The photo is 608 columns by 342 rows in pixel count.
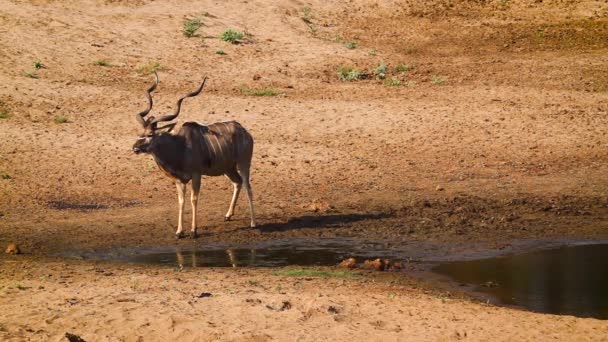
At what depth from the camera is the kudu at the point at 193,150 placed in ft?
47.6

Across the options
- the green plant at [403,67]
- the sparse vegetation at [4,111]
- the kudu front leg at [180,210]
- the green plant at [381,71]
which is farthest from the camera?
the green plant at [403,67]

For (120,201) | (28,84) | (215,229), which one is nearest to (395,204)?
(215,229)

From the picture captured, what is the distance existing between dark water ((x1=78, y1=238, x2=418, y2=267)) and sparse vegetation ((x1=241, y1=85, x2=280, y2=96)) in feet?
20.5

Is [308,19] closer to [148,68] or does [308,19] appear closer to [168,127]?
[148,68]

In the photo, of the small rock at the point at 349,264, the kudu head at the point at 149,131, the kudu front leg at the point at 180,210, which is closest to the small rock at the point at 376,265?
the small rock at the point at 349,264

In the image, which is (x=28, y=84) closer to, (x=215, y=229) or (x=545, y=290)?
(x=215, y=229)

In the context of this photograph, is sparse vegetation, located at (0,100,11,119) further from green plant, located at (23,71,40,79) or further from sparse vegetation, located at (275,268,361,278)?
sparse vegetation, located at (275,268,361,278)

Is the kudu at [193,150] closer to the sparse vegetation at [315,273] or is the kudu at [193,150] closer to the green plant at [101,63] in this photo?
the sparse vegetation at [315,273]

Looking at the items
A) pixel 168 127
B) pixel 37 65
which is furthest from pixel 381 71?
pixel 168 127

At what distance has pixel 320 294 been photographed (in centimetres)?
1067

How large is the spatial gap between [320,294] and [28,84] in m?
10.1

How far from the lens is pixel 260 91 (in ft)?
66.1

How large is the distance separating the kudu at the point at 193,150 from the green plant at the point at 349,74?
6681mm

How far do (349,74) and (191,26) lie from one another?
3.31m
